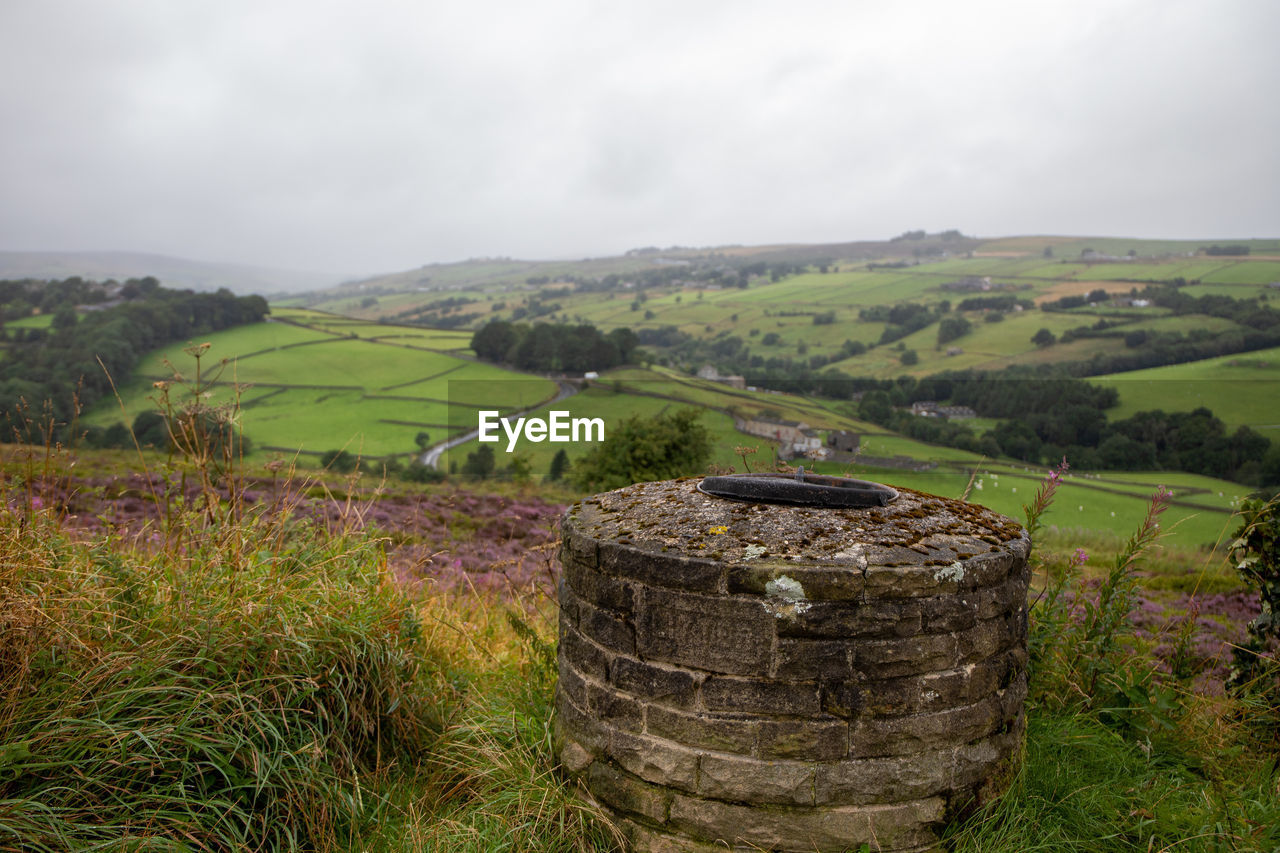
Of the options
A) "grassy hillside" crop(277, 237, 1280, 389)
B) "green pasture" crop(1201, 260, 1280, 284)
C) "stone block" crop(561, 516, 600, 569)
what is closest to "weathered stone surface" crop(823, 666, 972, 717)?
"stone block" crop(561, 516, 600, 569)

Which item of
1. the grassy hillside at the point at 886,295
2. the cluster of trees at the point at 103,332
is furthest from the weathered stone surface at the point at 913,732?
the grassy hillside at the point at 886,295

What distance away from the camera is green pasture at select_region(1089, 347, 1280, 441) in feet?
97.7

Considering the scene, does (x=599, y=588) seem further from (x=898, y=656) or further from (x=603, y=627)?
(x=898, y=656)

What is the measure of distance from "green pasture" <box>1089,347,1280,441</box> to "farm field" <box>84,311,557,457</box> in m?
28.8

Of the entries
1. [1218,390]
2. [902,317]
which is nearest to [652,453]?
[1218,390]

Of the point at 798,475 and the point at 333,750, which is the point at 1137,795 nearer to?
the point at 798,475

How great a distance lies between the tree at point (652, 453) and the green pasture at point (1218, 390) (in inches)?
872

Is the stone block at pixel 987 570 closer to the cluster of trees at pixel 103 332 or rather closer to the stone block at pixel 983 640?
the stone block at pixel 983 640

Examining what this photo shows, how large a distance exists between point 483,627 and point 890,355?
56.1 meters

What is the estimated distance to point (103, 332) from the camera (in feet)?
130

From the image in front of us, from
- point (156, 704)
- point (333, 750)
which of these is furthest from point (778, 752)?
point (156, 704)

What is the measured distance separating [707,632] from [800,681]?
42 centimetres

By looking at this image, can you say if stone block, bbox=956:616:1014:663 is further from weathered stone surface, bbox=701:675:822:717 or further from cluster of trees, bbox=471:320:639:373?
cluster of trees, bbox=471:320:639:373

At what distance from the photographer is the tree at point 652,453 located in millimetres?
17156
